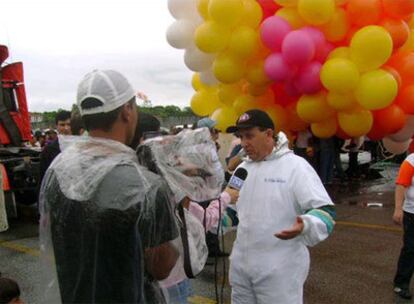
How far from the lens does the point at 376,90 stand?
480 centimetres

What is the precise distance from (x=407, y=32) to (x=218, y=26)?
211cm

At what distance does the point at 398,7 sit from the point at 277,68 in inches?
54.9

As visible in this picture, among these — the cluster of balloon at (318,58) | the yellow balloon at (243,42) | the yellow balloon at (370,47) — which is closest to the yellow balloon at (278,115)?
the cluster of balloon at (318,58)

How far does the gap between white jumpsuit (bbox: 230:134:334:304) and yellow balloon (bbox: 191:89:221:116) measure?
13.0ft

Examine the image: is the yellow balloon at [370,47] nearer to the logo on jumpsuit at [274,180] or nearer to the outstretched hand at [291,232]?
the logo on jumpsuit at [274,180]

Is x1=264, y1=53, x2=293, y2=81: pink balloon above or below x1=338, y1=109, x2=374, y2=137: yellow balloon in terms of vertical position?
above

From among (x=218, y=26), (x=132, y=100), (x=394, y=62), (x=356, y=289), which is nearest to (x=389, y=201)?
(x=394, y=62)

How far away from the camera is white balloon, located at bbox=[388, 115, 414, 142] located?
556 cm

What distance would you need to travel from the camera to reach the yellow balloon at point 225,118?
5.89 meters

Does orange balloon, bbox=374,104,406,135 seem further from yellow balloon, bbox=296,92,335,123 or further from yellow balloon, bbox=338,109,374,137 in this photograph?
yellow balloon, bbox=296,92,335,123

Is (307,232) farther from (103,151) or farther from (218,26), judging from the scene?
(218,26)

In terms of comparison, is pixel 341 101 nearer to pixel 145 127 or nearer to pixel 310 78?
pixel 310 78

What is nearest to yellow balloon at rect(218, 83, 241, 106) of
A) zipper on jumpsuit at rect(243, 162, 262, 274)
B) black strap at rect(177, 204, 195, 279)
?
zipper on jumpsuit at rect(243, 162, 262, 274)

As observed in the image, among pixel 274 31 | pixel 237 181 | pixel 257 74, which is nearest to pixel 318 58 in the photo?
pixel 274 31
